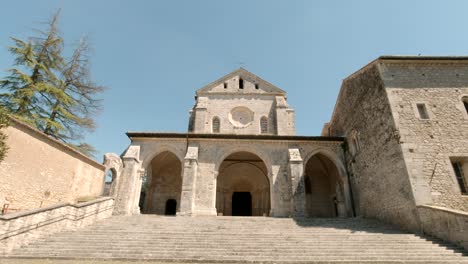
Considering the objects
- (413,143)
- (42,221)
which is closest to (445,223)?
(413,143)

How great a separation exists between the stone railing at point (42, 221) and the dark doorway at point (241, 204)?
9.31 m

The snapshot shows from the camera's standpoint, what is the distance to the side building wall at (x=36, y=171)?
31.2 feet

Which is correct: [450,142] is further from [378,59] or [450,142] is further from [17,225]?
[17,225]

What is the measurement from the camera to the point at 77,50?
17.7 meters

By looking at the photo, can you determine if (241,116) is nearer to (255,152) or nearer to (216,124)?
(216,124)

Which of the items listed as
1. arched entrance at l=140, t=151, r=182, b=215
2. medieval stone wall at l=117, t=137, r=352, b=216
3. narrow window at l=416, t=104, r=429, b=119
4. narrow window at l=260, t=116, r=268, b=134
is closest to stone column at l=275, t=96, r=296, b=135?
narrow window at l=260, t=116, r=268, b=134

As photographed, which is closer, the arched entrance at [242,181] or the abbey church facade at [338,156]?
the abbey church facade at [338,156]

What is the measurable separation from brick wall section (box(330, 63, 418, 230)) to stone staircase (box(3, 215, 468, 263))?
1.12 meters

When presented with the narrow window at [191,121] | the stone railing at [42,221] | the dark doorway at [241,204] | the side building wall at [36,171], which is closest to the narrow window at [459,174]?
the dark doorway at [241,204]

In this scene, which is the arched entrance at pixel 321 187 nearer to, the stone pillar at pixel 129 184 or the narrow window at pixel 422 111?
the narrow window at pixel 422 111

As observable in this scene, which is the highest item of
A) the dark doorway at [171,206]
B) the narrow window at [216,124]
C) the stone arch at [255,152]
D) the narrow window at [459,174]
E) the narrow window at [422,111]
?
the narrow window at [216,124]

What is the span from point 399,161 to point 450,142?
246 centimetres

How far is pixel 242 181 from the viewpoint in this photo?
17484mm

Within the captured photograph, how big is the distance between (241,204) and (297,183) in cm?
609
